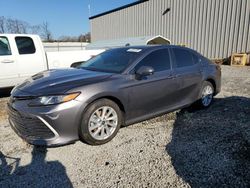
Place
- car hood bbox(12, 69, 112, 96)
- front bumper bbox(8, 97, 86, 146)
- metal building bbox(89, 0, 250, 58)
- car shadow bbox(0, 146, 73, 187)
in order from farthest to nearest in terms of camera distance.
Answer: metal building bbox(89, 0, 250, 58), car hood bbox(12, 69, 112, 96), front bumper bbox(8, 97, 86, 146), car shadow bbox(0, 146, 73, 187)

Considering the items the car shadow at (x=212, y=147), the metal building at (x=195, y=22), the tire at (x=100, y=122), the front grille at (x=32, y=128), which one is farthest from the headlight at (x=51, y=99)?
the metal building at (x=195, y=22)

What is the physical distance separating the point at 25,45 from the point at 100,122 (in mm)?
4340

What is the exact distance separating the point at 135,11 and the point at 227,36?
10.1 metres

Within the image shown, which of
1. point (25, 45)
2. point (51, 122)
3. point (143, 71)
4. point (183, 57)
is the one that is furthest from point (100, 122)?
point (25, 45)

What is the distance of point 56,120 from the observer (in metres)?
3.12

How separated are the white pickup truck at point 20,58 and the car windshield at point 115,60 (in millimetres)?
2632

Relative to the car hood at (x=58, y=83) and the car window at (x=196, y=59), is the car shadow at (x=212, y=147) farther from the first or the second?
the car hood at (x=58, y=83)

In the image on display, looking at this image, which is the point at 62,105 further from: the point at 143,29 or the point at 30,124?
the point at 143,29

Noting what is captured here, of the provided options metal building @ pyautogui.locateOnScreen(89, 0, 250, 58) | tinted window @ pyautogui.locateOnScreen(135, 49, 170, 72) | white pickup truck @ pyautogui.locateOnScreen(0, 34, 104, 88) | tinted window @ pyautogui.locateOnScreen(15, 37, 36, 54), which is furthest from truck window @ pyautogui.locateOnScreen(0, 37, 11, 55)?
metal building @ pyautogui.locateOnScreen(89, 0, 250, 58)

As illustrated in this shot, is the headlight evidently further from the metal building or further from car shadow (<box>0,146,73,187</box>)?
the metal building

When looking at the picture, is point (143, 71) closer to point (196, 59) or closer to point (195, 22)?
point (196, 59)

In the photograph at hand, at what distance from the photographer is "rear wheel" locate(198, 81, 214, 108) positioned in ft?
17.0

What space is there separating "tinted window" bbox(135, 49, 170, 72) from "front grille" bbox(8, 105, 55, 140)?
1772 millimetres

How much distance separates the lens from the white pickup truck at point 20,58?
6246 millimetres
